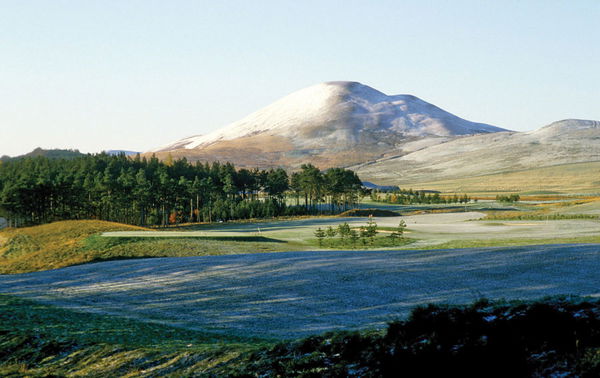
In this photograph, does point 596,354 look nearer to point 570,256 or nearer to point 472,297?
point 472,297

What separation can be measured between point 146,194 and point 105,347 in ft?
294

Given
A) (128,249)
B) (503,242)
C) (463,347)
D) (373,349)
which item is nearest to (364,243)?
(503,242)

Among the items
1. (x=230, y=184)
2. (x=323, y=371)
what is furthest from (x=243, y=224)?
(x=323, y=371)

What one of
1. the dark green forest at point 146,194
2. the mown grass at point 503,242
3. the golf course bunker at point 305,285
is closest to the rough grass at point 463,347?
the golf course bunker at point 305,285

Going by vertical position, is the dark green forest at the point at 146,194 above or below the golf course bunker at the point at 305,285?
above

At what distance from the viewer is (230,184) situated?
122m

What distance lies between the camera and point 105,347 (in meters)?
17.1

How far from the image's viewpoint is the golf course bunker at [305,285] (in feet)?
70.1

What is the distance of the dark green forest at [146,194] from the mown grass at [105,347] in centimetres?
8359

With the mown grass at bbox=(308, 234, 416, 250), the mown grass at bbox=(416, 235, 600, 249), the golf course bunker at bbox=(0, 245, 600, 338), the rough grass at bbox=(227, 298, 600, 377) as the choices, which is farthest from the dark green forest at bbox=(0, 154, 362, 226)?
the rough grass at bbox=(227, 298, 600, 377)

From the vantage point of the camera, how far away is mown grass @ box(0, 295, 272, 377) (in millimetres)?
15336

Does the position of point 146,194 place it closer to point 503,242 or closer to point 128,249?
point 128,249

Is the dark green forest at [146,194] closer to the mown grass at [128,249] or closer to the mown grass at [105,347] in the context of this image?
the mown grass at [128,249]

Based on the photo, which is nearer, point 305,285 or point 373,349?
point 373,349
